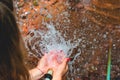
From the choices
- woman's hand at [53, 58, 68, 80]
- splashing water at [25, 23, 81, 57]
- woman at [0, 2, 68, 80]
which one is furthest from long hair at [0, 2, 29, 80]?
splashing water at [25, 23, 81, 57]

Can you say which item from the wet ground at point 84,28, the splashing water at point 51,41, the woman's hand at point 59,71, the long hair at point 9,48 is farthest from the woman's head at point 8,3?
the splashing water at point 51,41

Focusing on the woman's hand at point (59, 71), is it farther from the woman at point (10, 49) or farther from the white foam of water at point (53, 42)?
the woman at point (10, 49)

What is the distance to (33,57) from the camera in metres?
3.33

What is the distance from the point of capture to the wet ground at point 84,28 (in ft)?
10.6

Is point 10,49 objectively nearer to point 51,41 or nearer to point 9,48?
point 9,48

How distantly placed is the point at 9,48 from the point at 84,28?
200 centimetres

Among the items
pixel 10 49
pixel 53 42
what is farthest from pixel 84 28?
pixel 10 49

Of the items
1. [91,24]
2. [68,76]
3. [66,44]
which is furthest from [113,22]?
[68,76]

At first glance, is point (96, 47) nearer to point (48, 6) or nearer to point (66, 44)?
point (66, 44)

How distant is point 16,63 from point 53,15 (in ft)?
6.85

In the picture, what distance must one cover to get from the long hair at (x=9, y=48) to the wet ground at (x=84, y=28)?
143cm

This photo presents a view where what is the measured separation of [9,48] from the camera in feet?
5.29

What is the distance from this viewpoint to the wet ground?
3.23 metres

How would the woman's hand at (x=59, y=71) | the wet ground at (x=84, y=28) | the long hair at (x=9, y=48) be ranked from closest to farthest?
the long hair at (x=9, y=48), the woman's hand at (x=59, y=71), the wet ground at (x=84, y=28)
